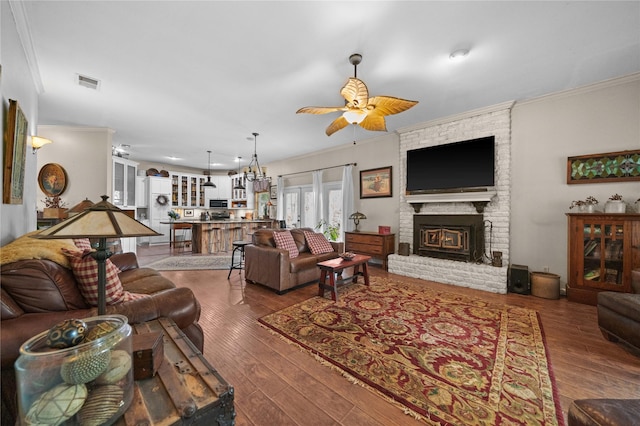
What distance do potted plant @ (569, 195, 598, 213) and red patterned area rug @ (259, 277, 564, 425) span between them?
5.00 feet

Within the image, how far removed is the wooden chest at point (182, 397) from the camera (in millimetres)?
773

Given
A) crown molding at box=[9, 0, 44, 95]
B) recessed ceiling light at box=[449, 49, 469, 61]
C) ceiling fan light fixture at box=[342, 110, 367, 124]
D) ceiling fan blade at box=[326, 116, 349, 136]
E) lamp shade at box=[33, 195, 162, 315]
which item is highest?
recessed ceiling light at box=[449, 49, 469, 61]

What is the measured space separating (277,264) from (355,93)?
2393 millimetres

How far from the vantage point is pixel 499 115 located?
3885mm

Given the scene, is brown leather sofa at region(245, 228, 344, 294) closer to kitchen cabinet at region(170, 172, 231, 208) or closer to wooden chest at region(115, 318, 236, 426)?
wooden chest at region(115, 318, 236, 426)

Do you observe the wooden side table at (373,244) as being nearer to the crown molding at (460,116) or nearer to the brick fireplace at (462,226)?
the brick fireplace at (462,226)

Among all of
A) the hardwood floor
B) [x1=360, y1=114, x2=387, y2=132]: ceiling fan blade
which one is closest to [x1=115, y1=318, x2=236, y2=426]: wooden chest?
the hardwood floor

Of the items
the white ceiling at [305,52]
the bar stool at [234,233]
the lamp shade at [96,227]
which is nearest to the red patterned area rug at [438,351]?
the lamp shade at [96,227]

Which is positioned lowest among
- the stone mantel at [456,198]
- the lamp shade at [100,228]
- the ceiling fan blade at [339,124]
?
the lamp shade at [100,228]

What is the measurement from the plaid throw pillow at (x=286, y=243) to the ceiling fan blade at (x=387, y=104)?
2.32 m

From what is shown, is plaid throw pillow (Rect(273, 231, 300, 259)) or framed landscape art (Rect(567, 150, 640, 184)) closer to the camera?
framed landscape art (Rect(567, 150, 640, 184))

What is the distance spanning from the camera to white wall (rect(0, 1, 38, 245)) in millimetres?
1887

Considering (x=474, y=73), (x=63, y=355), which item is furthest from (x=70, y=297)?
(x=474, y=73)

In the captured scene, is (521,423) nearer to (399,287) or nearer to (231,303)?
(399,287)
